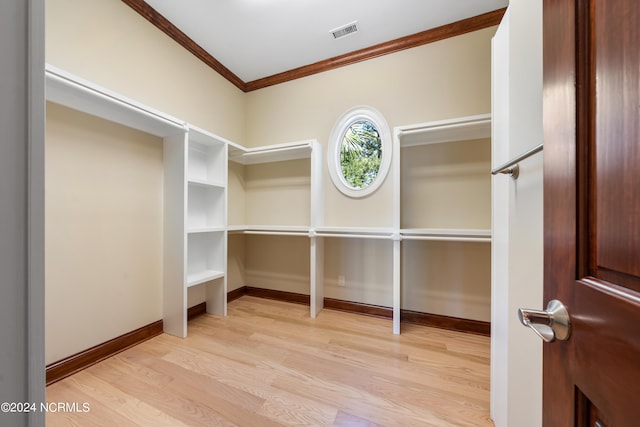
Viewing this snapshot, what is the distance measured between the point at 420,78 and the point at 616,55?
2.19 meters

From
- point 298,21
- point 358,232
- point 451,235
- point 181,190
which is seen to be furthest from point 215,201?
point 451,235

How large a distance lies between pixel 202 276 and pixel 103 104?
1446 millimetres

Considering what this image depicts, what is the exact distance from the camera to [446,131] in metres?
1.88

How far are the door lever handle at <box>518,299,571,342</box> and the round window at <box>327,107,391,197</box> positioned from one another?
193 centimetres

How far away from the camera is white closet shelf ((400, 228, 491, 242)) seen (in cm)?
166

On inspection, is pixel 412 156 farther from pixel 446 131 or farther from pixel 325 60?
pixel 325 60

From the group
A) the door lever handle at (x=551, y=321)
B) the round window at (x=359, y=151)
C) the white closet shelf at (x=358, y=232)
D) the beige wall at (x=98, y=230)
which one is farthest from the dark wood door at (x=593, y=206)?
the beige wall at (x=98, y=230)

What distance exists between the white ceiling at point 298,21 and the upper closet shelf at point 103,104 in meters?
Answer: 1.00

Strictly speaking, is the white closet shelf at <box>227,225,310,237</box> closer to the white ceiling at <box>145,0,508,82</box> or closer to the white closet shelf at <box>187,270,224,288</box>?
the white closet shelf at <box>187,270,224,288</box>

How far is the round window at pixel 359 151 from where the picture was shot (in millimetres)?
2316

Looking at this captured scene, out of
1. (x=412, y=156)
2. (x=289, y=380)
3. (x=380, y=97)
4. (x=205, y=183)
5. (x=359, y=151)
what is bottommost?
(x=289, y=380)

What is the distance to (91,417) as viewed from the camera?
1135mm

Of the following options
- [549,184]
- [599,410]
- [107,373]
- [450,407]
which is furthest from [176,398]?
[549,184]

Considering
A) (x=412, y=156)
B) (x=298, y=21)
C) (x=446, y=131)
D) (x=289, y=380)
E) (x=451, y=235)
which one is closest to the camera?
(x=289, y=380)
